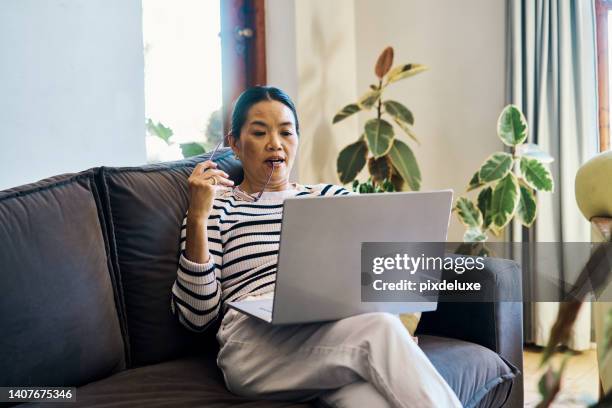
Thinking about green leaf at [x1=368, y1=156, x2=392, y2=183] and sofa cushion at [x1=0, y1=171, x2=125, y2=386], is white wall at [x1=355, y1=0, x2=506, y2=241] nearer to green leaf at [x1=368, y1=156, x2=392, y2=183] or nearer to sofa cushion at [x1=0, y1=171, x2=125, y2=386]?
green leaf at [x1=368, y1=156, x2=392, y2=183]

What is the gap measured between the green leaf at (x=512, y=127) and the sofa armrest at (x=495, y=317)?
1.23 m

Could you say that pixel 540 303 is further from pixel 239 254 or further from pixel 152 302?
pixel 152 302

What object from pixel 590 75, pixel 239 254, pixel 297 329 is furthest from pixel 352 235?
pixel 590 75

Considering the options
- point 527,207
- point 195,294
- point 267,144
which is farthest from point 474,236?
point 195,294

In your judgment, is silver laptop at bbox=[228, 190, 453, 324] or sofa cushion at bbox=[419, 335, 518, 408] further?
sofa cushion at bbox=[419, 335, 518, 408]

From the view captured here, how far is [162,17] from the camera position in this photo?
111 inches

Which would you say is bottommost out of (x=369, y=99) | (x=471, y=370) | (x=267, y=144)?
(x=471, y=370)

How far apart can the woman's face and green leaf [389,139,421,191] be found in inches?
46.4

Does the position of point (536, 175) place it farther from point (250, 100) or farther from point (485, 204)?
point (250, 100)

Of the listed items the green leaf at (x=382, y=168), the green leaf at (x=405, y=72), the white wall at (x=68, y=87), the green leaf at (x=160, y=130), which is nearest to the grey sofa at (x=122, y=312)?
the white wall at (x=68, y=87)

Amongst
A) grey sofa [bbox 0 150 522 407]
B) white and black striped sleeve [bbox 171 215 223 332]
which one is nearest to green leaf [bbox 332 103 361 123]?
grey sofa [bbox 0 150 522 407]

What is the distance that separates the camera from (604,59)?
307cm

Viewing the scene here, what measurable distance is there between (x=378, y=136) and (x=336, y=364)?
5.86 feet

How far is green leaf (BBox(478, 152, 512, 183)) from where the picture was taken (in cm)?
288
